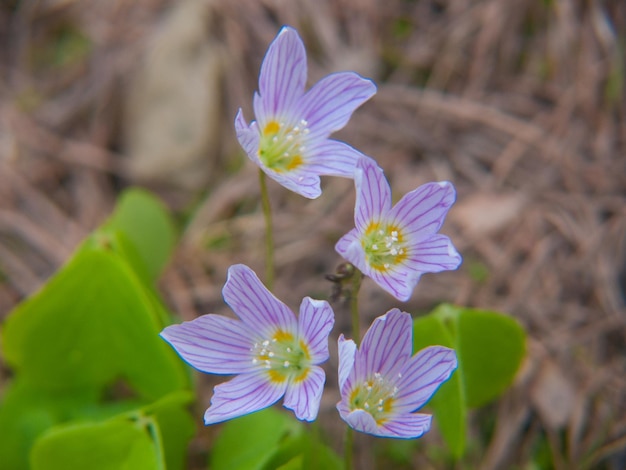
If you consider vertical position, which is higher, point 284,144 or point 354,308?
point 284,144

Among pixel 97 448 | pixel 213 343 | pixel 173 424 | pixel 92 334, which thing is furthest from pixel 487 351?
pixel 92 334

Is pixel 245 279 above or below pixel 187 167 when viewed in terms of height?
above

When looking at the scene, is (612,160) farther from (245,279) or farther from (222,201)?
(245,279)

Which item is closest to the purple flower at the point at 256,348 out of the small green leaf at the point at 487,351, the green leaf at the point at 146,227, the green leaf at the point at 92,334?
the green leaf at the point at 92,334

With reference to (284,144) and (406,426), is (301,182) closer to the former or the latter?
(284,144)

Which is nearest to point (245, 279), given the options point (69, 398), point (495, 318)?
point (495, 318)

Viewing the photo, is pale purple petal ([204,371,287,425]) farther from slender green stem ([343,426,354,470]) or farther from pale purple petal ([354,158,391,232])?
pale purple petal ([354,158,391,232])
